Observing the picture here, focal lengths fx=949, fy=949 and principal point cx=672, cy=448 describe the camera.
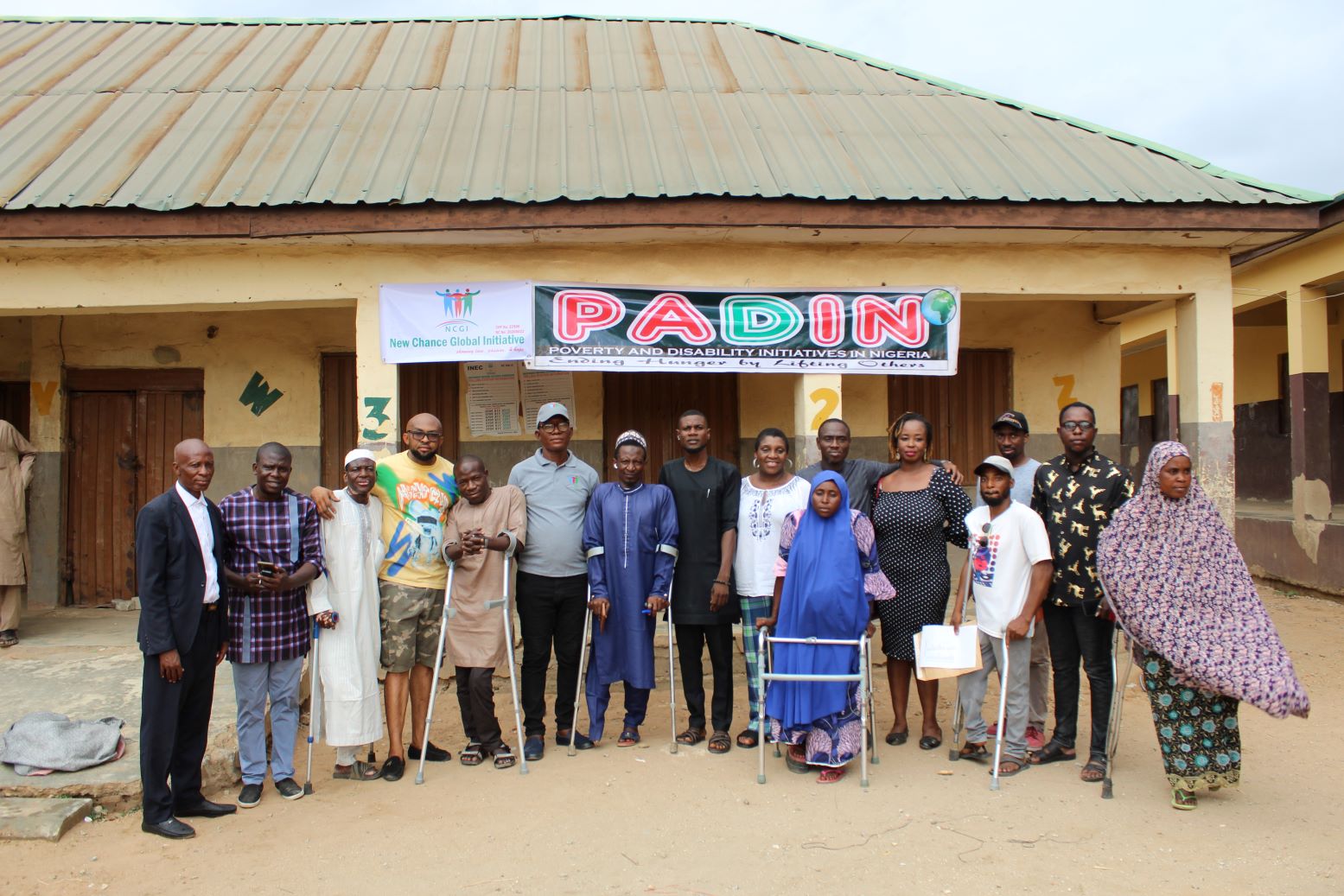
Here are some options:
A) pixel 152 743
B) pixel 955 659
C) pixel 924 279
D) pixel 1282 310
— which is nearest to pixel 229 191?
pixel 152 743

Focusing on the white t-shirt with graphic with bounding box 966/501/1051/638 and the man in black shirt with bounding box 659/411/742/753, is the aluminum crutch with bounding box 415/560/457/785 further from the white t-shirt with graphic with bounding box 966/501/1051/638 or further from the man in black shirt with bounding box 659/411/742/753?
the white t-shirt with graphic with bounding box 966/501/1051/638

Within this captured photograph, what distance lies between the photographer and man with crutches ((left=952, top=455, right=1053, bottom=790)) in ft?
15.2

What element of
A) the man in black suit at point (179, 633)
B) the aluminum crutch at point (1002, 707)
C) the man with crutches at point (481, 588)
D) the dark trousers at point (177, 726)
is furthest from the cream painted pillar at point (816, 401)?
the dark trousers at point (177, 726)

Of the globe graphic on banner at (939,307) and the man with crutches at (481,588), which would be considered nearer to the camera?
the man with crutches at (481,588)

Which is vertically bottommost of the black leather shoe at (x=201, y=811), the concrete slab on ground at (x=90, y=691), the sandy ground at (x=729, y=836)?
the sandy ground at (x=729, y=836)

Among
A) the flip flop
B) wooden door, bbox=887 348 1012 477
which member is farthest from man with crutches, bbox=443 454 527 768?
wooden door, bbox=887 348 1012 477

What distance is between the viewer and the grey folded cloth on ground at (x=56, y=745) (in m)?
4.49

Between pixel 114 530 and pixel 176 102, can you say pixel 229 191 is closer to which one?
pixel 176 102

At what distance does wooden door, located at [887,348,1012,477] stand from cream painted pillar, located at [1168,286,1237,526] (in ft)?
6.01

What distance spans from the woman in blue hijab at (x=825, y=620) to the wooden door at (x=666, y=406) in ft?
11.3

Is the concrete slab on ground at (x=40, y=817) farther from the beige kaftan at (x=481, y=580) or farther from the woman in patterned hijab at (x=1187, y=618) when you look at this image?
the woman in patterned hijab at (x=1187, y=618)

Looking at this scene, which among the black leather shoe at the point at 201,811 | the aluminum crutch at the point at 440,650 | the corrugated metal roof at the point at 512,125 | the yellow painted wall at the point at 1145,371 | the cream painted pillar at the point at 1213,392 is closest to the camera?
the black leather shoe at the point at 201,811

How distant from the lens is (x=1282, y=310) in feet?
39.3

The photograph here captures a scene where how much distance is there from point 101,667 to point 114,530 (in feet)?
8.57
